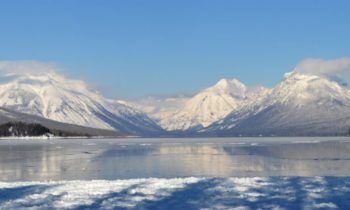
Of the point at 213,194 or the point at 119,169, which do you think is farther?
the point at 119,169

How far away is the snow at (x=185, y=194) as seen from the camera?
2486cm

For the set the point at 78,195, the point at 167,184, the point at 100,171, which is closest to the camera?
the point at 78,195

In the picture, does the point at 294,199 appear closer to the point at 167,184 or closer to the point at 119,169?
the point at 167,184

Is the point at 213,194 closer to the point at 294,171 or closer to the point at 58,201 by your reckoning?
the point at 58,201

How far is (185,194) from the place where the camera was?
27.7 meters

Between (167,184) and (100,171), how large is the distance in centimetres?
1428

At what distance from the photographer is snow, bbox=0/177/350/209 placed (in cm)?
2486

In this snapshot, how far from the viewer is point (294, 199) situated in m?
26.0

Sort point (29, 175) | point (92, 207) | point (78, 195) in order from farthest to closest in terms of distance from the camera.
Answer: point (29, 175) < point (78, 195) < point (92, 207)

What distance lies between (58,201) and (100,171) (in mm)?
18085

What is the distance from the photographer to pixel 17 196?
27.4 meters

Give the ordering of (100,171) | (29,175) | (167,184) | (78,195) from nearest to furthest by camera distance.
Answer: (78,195), (167,184), (29,175), (100,171)

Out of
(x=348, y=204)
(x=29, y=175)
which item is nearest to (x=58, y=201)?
(x=348, y=204)

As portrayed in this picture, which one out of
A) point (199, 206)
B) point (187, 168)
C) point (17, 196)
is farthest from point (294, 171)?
point (17, 196)
